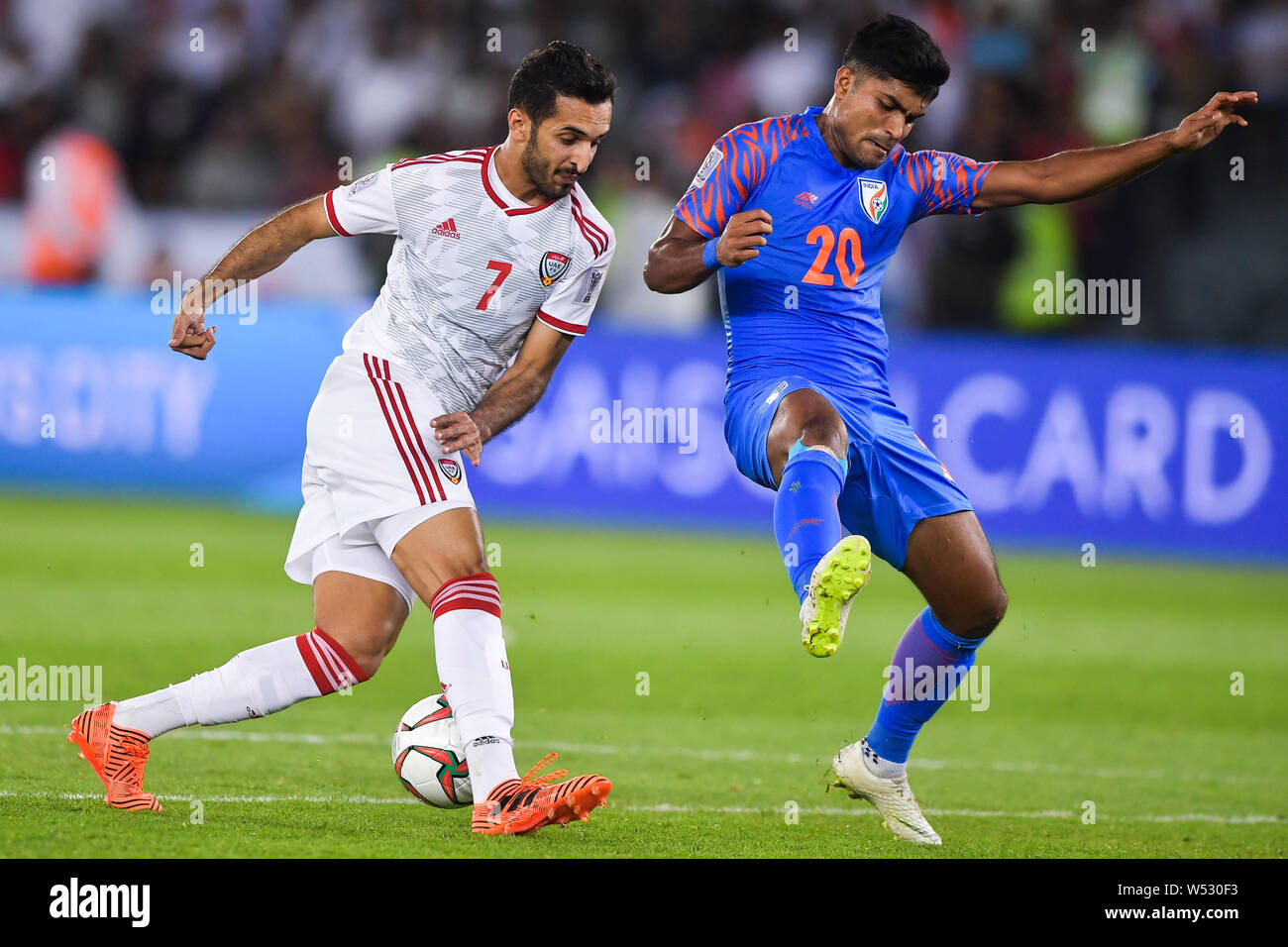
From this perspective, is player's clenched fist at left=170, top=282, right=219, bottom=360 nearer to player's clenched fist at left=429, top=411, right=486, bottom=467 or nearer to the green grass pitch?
player's clenched fist at left=429, top=411, right=486, bottom=467

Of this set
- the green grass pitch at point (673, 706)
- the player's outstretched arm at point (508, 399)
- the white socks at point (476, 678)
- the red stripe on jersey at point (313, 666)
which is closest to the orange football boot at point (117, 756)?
the green grass pitch at point (673, 706)

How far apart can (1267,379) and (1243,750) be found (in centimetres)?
614

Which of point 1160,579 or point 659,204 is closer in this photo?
point 1160,579

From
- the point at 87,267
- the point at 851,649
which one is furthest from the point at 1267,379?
the point at 87,267

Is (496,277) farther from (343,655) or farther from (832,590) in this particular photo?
(832,590)

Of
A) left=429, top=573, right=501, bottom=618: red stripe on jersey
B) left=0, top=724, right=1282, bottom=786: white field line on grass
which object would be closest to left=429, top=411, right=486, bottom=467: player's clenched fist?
left=429, top=573, right=501, bottom=618: red stripe on jersey

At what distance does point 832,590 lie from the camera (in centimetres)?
470

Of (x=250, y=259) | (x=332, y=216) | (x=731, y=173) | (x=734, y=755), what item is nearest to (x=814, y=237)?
(x=731, y=173)

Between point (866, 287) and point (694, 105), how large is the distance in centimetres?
1052

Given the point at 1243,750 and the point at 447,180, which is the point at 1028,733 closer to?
the point at 1243,750

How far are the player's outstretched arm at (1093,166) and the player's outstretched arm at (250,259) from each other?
2339 mm

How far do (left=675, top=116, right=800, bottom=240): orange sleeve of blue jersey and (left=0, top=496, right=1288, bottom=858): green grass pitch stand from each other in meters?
2.06

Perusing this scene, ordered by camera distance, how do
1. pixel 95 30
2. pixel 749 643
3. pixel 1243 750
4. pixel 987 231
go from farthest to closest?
1. pixel 95 30
2. pixel 987 231
3. pixel 749 643
4. pixel 1243 750

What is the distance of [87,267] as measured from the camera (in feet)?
50.7
